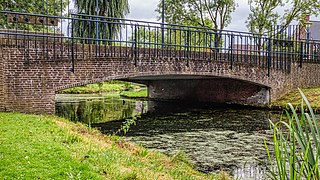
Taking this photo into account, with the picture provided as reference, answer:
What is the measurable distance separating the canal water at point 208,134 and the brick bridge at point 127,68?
5.26ft

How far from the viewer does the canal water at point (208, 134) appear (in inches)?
269

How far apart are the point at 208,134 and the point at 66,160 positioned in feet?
19.6

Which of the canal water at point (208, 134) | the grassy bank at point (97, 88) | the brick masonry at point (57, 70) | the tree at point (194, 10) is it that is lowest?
the canal water at point (208, 134)

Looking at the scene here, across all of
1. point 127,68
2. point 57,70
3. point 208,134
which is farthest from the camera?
point 127,68

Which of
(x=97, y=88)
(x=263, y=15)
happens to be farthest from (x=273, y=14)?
(x=97, y=88)

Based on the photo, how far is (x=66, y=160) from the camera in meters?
4.54

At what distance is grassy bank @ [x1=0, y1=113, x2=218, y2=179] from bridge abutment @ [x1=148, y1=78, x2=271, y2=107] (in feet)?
37.0

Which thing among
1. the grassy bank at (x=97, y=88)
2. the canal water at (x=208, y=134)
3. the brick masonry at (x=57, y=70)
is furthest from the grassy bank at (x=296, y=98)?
the grassy bank at (x=97, y=88)

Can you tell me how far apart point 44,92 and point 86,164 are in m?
6.20

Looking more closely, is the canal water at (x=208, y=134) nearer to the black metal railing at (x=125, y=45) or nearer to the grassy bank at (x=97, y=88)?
the black metal railing at (x=125, y=45)

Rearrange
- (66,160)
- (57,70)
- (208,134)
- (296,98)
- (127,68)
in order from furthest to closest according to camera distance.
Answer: (296,98) < (127,68) < (57,70) < (208,134) < (66,160)

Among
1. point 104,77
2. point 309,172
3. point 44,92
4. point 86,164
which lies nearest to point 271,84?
point 104,77

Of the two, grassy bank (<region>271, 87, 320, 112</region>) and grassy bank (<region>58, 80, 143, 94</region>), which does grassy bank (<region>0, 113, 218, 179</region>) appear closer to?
grassy bank (<region>271, 87, 320, 112</region>)

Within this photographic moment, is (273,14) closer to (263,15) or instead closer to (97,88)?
(263,15)
